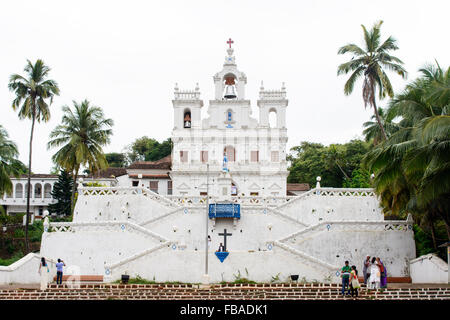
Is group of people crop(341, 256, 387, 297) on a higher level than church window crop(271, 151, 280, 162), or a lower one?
lower

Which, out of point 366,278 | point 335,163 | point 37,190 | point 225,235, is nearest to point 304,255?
point 366,278

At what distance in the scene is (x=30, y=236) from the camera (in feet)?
158

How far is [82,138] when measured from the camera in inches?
1757

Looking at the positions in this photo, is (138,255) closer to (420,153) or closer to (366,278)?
(366,278)

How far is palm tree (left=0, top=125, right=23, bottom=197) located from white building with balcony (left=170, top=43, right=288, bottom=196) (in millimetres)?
15481

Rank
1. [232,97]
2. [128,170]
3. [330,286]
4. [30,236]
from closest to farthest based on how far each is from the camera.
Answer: [330,286] → [30,236] → [232,97] → [128,170]

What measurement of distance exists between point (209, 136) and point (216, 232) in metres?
17.2

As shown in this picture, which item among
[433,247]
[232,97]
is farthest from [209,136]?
[433,247]

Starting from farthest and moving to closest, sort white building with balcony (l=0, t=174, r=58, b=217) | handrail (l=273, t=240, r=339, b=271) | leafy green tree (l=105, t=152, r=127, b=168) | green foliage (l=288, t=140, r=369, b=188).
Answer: leafy green tree (l=105, t=152, r=127, b=168) < white building with balcony (l=0, t=174, r=58, b=217) < green foliage (l=288, t=140, r=369, b=188) < handrail (l=273, t=240, r=339, b=271)

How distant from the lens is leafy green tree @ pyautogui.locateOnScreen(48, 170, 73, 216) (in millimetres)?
59531

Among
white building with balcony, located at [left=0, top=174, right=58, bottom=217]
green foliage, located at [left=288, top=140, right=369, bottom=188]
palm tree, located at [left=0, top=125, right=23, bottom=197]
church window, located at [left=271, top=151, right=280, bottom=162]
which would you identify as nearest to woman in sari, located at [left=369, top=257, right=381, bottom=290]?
palm tree, located at [left=0, top=125, right=23, bottom=197]

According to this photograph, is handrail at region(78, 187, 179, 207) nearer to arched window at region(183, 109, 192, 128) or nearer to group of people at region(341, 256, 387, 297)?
arched window at region(183, 109, 192, 128)

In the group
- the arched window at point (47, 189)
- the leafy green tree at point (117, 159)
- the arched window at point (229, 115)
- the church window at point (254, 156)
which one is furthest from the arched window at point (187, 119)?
the leafy green tree at point (117, 159)

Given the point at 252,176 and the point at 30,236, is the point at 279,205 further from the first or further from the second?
the point at 30,236
